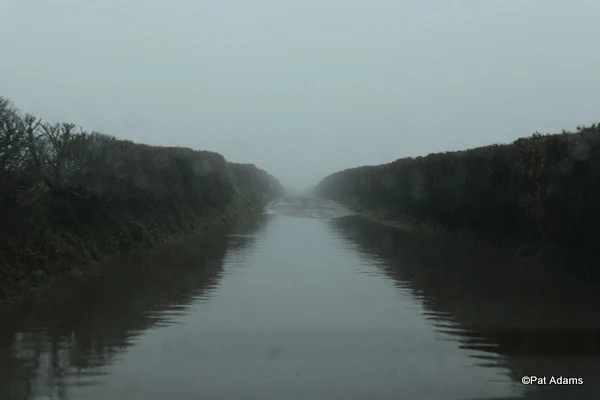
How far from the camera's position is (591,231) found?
40.8 feet

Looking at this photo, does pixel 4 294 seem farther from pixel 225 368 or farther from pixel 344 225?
pixel 344 225

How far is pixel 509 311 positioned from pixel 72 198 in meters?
→ 10.2

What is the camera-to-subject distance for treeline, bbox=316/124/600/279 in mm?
12625

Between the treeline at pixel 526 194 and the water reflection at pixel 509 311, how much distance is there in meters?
0.83

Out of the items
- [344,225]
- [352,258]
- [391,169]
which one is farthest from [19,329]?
[391,169]

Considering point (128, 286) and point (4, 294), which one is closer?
point (4, 294)

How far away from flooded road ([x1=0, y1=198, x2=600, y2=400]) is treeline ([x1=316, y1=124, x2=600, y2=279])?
1.08m

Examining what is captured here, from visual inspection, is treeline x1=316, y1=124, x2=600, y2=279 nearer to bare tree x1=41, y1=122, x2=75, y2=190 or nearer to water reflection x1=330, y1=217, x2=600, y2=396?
water reflection x1=330, y1=217, x2=600, y2=396

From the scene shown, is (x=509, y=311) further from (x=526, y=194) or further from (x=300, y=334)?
(x=526, y=194)

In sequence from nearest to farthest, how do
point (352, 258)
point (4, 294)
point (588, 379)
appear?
point (588, 379) → point (4, 294) → point (352, 258)

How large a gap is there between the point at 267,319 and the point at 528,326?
3946 mm

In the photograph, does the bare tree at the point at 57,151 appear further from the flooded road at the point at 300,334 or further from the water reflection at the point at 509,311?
the water reflection at the point at 509,311

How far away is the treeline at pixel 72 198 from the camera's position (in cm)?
1145

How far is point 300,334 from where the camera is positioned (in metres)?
9.12
